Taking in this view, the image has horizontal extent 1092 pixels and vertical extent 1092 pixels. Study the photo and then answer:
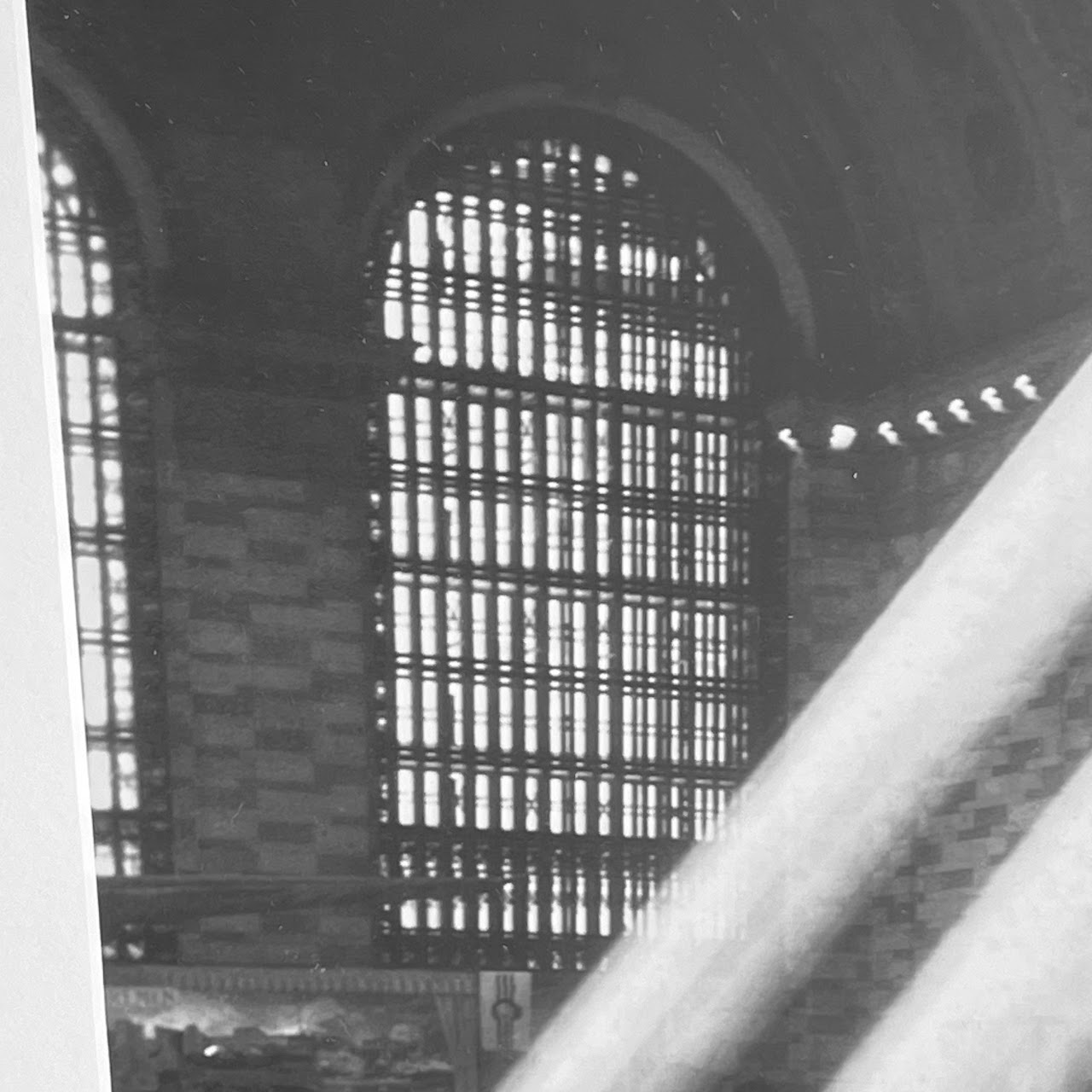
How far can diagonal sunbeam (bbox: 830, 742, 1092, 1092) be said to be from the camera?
6.61 feet

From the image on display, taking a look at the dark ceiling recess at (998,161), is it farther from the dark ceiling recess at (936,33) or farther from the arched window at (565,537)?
the arched window at (565,537)

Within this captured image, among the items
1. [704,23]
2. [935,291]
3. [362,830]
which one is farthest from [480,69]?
[362,830]

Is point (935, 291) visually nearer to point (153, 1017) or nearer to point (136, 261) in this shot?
point (136, 261)

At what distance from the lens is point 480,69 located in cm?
211

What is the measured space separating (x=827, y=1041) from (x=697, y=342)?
2.68 feet

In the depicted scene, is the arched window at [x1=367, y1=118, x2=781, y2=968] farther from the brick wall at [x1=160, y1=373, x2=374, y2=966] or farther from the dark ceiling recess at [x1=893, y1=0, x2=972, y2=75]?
the dark ceiling recess at [x1=893, y1=0, x2=972, y2=75]

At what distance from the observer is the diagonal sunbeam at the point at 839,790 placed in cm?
201

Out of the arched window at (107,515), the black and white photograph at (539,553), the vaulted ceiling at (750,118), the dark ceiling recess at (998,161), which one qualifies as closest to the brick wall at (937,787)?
the black and white photograph at (539,553)

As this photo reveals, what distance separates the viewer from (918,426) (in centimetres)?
Result: 212

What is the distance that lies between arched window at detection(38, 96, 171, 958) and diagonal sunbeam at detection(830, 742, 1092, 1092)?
0.85 metres

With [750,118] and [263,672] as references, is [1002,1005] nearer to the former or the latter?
[263,672]

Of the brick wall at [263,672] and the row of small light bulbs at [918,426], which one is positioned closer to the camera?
the brick wall at [263,672]

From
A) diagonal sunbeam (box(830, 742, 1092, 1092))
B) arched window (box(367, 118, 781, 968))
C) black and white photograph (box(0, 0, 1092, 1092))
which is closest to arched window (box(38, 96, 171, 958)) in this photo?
black and white photograph (box(0, 0, 1092, 1092))

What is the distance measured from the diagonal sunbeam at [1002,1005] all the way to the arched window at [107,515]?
0.85 m
